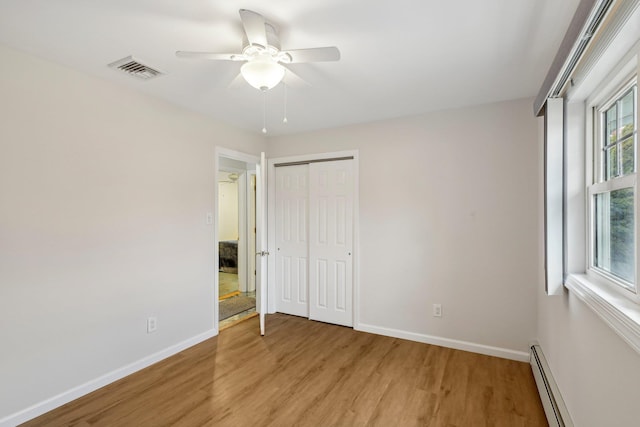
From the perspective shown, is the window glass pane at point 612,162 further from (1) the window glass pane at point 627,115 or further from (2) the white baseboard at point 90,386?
(2) the white baseboard at point 90,386

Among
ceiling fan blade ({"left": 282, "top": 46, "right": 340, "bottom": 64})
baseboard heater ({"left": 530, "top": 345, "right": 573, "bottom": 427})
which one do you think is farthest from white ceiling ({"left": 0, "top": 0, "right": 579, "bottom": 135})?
baseboard heater ({"left": 530, "top": 345, "right": 573, "bottom": 427})

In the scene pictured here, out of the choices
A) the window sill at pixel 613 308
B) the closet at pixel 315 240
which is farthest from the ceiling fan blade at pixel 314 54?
the closet at pixel 315 240

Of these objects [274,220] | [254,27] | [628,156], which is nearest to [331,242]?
[274,220]

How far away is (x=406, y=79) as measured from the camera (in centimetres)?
Result: 237

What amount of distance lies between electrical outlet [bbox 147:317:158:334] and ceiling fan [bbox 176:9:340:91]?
7.40 ft

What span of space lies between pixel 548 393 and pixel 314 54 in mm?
2556

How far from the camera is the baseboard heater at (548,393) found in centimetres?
172

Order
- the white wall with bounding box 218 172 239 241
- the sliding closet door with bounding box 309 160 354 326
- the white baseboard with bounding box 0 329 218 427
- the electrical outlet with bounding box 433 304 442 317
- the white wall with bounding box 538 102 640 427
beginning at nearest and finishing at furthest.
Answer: the white wall with bounding box 538 102 640 427, the white baseboard with bounding box 0 329 218 427, the electrical outlet with bounding box 433 304 442 317, the sliding closet door with bounding box 309 160 354 326, the white wall with bounding box 218 172 239 241

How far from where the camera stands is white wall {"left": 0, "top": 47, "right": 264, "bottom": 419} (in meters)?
1.93

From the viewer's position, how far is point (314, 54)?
158cm

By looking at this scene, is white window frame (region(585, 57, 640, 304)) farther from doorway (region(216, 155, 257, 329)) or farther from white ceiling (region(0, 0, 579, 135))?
doorway (region(216, 155, 257, 329))

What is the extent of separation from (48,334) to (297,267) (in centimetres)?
249

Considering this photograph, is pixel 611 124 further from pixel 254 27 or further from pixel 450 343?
pixel 450 343

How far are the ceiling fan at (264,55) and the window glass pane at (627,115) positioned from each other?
1.39 metres
